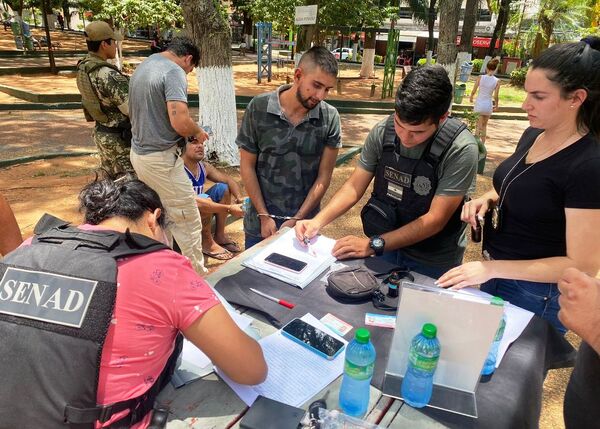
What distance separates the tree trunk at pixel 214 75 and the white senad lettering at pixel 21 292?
5.02 meters

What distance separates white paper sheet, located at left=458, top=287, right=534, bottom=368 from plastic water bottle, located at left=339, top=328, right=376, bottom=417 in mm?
475

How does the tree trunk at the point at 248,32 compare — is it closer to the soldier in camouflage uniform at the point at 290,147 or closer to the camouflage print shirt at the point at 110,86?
the camouflage print shirt at the point at 110,86

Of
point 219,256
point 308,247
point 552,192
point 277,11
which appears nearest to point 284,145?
point 308,247

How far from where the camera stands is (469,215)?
1.90 metres

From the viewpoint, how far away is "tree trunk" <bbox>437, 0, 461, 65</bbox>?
577cm

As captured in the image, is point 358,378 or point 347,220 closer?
point 358,378

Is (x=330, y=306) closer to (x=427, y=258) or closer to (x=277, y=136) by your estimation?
(x=427, y=258)

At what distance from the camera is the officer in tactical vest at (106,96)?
11.2 feet

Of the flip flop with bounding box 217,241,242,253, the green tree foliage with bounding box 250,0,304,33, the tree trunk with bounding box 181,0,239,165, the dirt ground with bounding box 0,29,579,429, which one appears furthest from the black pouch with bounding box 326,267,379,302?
the green tree foliage with bounding box 250,0,304,33

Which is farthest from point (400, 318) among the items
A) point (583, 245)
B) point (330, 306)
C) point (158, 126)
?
point (158, 126)

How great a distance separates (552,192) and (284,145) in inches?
56.2

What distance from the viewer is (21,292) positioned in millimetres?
1081

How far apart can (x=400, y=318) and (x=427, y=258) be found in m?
0.97

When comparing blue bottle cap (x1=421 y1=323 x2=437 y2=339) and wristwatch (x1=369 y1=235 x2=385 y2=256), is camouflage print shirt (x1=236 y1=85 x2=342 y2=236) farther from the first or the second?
blue bottle cap (x1=421 y1=323 x2=437 y2=339)
